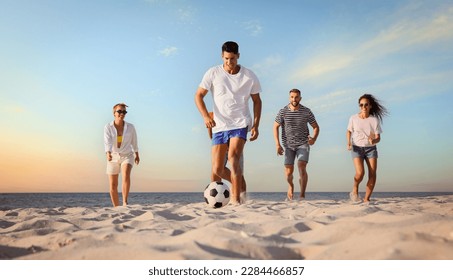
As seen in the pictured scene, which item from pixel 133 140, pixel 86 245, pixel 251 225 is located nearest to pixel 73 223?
pixel 86 245

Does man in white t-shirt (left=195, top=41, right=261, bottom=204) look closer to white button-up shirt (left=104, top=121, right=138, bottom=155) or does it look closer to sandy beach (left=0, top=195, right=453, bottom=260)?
white button-up shirt (left=104, top=121, right=138, bottom=155)

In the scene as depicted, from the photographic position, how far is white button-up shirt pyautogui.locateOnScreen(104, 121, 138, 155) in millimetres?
5879

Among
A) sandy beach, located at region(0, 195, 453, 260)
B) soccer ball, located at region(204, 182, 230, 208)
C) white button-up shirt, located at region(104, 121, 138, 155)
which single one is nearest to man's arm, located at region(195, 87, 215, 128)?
soccer ball, located at region(204, 182, 230, 208)

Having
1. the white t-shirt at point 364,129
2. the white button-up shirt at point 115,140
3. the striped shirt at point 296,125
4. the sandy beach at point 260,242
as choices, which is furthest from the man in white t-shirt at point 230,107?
the white t-shirt at point 364,129

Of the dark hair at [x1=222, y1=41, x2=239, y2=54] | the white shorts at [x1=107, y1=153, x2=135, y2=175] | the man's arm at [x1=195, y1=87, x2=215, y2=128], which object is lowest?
the white shorts at [x1=107, y1=153, x2=135, y2=175]

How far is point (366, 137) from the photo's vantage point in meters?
6.17

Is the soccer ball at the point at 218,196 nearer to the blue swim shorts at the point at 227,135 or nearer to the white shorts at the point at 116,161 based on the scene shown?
the blue swim shorts at the point at 227,135

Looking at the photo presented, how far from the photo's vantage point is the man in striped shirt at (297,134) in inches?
263

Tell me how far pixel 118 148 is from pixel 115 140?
140 millimetres

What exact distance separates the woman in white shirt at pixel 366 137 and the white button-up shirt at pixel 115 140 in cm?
375

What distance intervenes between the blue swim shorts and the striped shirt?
238 centimetres
